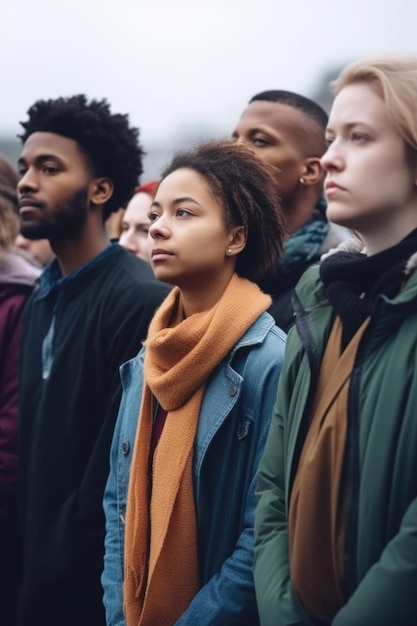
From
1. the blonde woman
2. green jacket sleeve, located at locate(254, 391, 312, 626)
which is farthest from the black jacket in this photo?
the blonde woman

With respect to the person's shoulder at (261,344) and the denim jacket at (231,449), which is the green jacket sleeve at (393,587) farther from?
the person's shoulder at (261,344)

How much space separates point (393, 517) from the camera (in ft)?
6.64

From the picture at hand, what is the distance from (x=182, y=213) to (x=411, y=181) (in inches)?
36.4

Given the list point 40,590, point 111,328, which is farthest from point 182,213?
point 40,590

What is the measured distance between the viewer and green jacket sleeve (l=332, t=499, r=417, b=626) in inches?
75.5

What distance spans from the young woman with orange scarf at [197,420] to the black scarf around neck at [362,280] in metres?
0.59

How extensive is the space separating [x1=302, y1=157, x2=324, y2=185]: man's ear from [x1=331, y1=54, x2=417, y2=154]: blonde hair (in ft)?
5.81

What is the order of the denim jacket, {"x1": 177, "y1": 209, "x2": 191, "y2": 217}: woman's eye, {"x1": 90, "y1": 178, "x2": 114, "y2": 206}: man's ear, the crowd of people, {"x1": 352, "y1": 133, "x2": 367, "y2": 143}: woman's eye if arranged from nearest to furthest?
the crowd of people, {"x1": 352, "y1": 133, "x2": 367, "y2": 143}: woman's eye, the denim jacket, {"x1": 177, "y1": 209, "x2": 191, "y2": 217}: woman's eye, {"x1": 90, "y1": 178, "x2": 114, "y2": 206}: man's ear

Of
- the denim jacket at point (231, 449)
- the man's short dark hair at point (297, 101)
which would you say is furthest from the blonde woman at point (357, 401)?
the man's short dark hair at point (297, 101)

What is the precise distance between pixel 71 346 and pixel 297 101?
149 cm

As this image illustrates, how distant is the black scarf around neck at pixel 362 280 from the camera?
213cm

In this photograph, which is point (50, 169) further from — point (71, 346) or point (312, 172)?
point (312, 172)

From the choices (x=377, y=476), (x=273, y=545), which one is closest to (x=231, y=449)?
(x=273, y=545)

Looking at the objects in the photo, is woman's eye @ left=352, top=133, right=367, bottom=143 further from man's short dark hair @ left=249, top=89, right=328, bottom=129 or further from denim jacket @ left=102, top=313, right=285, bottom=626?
man's short dark hair @ left=249, top=89, right=328, bottom=129
